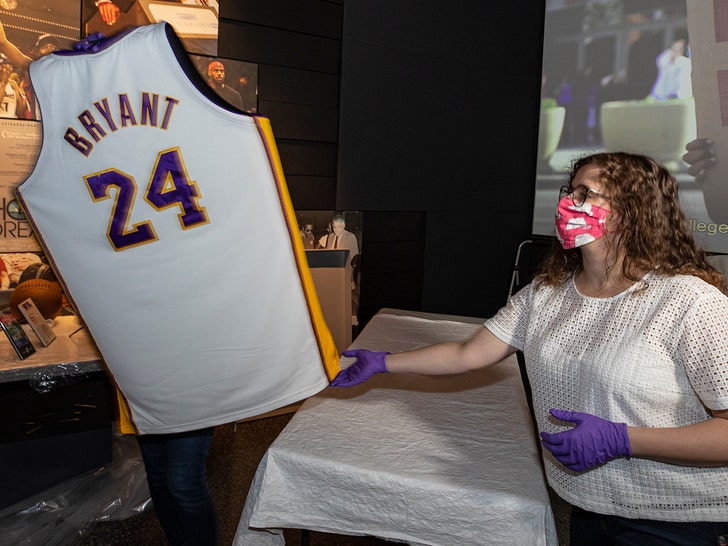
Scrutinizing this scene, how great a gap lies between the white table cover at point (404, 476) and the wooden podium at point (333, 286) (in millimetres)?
1759

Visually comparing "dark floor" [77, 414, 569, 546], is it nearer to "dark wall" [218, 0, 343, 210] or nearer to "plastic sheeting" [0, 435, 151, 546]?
"plastic sheeting" [0, 435, 151, 546]

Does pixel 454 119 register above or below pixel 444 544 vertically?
above

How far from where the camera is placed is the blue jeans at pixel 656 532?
3.50ft

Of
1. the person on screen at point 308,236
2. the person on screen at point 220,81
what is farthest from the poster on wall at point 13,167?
the person on screen at point 308,236

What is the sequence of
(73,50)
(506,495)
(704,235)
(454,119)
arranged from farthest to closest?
(454,119) → (704,235) → (506,495) → (73,50)

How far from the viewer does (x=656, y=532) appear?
1.08 metres

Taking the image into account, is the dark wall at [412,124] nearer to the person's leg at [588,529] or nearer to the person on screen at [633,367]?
the person on screen at [633,367]

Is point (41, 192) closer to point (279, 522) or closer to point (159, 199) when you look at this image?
point (159, 199)

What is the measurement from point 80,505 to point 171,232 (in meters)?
1.50

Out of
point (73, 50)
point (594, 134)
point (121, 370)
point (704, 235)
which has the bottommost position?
point (121, 370)

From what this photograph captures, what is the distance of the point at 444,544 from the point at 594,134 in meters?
3.37

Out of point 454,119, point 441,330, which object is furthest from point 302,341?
point 454,119

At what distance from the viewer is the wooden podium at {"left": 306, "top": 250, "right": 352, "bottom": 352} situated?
10.9 ft

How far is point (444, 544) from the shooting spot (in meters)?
1.20
